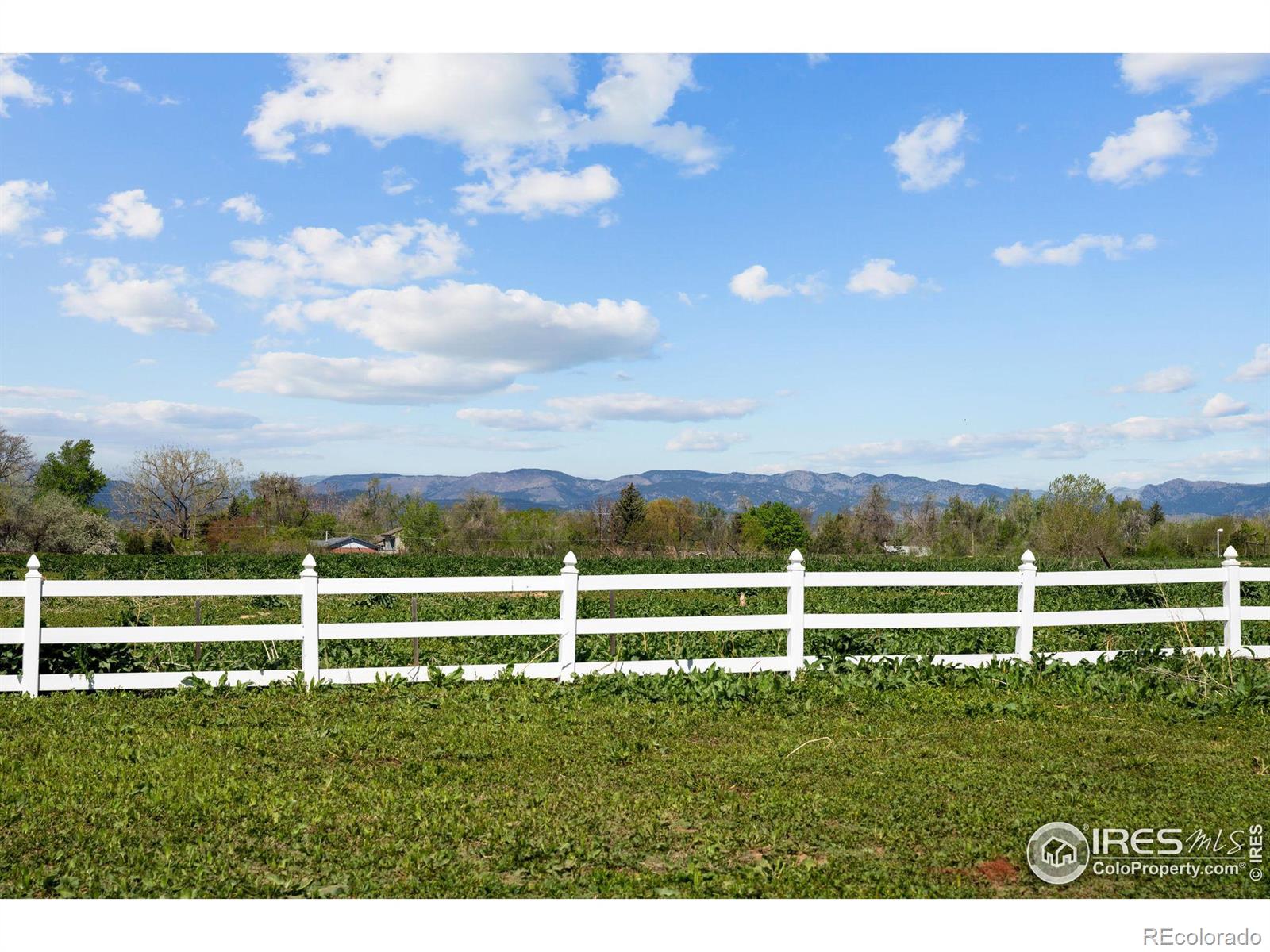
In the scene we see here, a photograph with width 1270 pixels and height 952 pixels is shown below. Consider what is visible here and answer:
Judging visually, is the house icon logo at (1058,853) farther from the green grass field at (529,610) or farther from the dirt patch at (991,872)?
the green grass field at (529,610)

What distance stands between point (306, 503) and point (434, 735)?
10367cm

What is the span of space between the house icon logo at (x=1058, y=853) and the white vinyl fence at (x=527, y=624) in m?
4.46

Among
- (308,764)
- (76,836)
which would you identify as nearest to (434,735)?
(308,764)

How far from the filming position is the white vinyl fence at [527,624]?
362 inches

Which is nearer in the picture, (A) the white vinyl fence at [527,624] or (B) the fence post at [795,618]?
(A) the white vinyl fence at [527,624]

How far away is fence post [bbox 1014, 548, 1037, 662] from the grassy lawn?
754mm

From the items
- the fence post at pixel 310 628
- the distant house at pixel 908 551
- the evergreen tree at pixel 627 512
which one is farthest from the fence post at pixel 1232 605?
the evergreen tree at pixel 627 512

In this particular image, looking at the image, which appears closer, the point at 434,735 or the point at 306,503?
the point at 434,735

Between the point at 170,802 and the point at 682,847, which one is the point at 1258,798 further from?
the point at 170,802

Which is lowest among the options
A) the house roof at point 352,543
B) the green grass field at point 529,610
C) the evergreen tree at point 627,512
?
the house roof at point 352,543

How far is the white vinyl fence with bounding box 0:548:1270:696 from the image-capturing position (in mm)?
9203

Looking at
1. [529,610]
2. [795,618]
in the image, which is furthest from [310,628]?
[529,610]

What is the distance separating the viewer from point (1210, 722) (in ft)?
27.5
